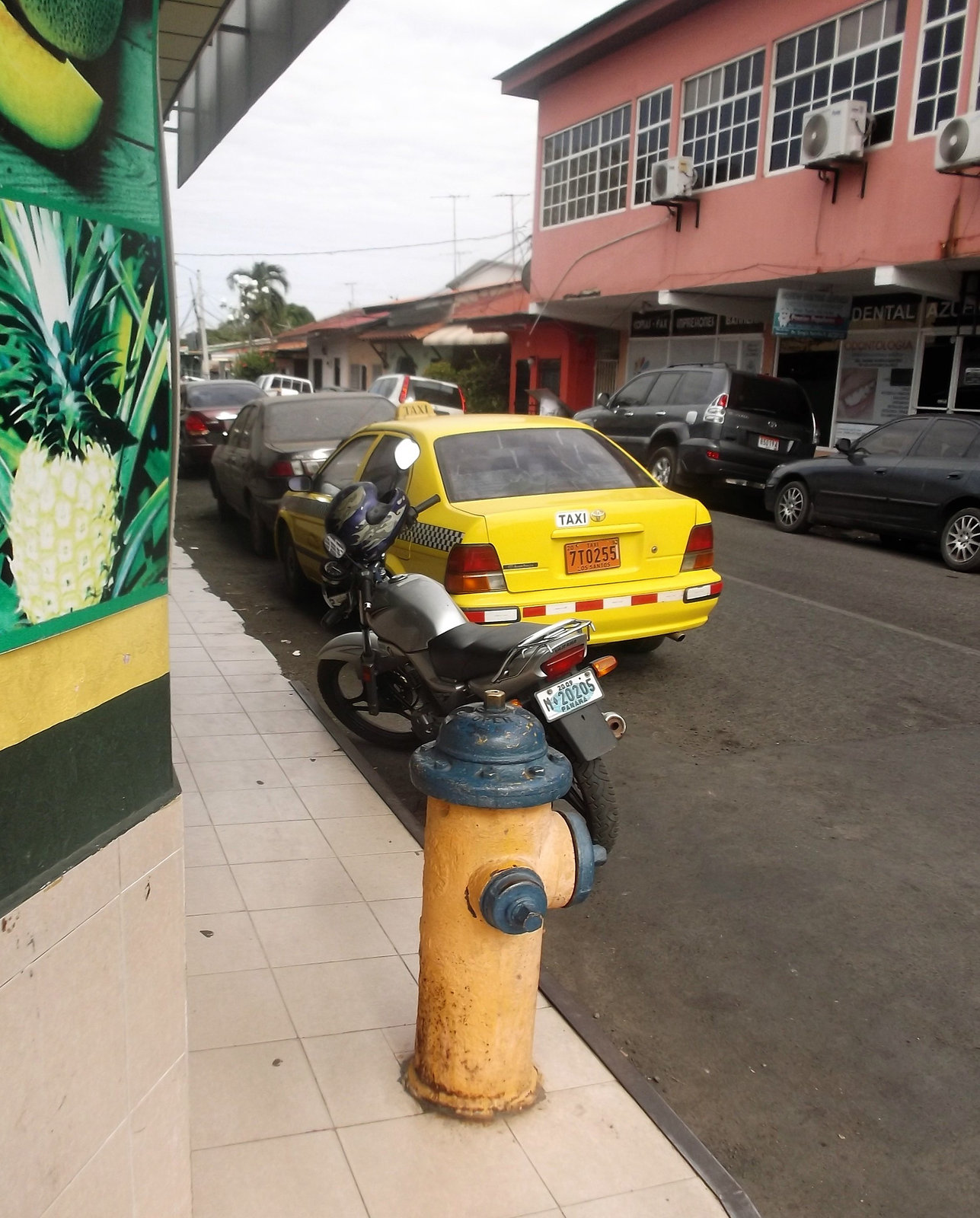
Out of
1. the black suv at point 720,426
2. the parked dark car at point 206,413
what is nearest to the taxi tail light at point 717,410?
the black suv at point 720,426

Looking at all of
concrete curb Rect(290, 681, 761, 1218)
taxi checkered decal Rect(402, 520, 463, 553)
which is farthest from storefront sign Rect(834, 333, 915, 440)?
concrete curb Rect(290, 681, 761, 1218)

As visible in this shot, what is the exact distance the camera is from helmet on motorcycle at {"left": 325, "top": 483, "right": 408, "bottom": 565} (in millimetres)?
5449

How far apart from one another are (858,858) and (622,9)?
20603mm

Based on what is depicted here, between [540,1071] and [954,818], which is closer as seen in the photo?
[540,1071]

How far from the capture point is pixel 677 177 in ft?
65.2

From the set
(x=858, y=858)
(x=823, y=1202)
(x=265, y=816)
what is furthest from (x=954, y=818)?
(x=265, y=816)

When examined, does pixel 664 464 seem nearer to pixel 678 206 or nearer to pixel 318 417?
pixel 318 417

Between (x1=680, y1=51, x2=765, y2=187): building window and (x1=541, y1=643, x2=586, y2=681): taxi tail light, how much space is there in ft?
55.4

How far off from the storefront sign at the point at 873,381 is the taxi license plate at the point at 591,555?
1278 cm

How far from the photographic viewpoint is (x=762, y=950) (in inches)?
156

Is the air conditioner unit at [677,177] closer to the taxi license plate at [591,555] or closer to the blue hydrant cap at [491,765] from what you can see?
the taxi license plate at [591,555]

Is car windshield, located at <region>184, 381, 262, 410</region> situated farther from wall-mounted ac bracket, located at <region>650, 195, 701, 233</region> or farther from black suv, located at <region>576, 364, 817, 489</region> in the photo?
wall-mounted ac bracket, located at <region>650, 195, 701, 233</region>

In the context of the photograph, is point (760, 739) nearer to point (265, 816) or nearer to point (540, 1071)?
point (265, 816)

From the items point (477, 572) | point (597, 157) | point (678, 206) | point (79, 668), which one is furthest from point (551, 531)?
point (597, 157)
